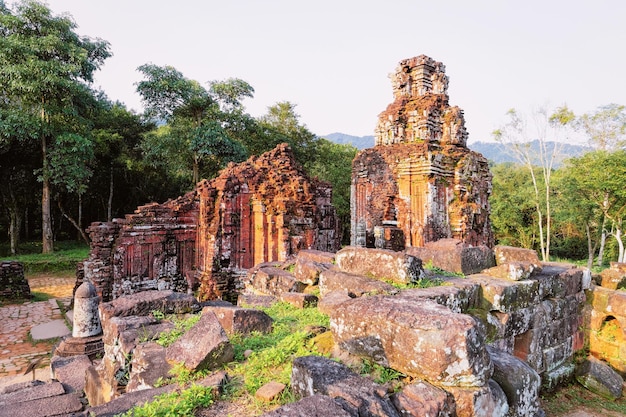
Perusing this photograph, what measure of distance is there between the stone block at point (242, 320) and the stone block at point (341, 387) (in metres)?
1.19

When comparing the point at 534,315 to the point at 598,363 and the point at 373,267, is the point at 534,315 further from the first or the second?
the point at 373,267

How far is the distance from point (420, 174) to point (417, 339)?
320 inches

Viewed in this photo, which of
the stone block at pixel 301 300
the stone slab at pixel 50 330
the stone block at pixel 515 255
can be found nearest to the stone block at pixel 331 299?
the stone block at pixel 301 300

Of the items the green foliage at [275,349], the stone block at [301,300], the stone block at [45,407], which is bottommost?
the stone block at [45,407]

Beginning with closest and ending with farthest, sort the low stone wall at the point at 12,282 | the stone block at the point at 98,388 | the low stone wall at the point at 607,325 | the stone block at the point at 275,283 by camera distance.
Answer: the stone block at the point at 98,388, the stone block at the point at 275,283, the low stone wall at the point at 607,325, the low stone wall at the point at 12,282

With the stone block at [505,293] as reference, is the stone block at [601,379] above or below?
below

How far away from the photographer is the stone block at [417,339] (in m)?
2.38

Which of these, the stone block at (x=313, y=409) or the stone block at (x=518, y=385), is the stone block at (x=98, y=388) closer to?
the stone block at (x=313, y=409)

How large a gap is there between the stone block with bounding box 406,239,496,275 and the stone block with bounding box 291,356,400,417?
3.33 m

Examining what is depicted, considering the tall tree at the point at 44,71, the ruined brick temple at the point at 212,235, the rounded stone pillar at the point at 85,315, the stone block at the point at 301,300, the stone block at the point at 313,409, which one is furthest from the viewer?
the tall tree at the point at 44,71

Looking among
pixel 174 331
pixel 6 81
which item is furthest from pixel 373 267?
pixel 6 81

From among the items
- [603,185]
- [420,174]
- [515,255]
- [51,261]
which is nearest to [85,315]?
[515,255]

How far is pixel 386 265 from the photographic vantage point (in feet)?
14.4

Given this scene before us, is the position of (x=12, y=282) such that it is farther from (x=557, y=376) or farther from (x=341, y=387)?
(x=557, y=376)
